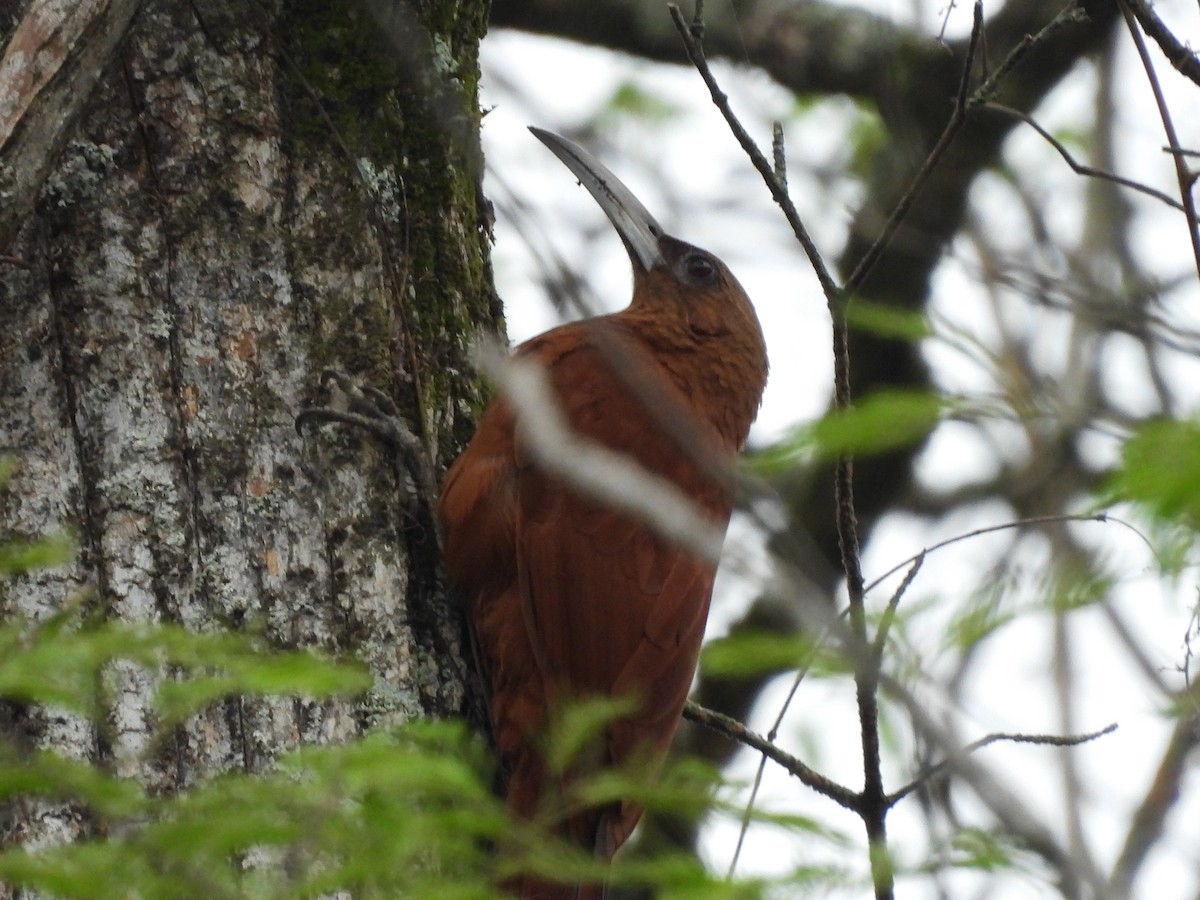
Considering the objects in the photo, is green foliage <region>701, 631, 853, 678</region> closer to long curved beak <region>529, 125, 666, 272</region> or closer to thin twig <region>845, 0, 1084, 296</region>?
thin twig <region>845, 0, 1084, 296</region>

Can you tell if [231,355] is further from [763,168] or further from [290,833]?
[290,833]

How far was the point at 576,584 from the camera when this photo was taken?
335 centimetres

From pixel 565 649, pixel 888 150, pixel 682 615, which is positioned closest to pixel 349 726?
pixel 565 649

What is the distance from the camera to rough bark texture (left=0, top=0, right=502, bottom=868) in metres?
2.53

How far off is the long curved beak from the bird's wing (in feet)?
2.67

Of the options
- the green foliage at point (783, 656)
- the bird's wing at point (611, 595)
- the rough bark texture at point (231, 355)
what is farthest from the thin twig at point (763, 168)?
the bird's wing at point (611, 595)

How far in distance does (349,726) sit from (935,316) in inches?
47.2

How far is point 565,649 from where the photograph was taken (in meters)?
3.29

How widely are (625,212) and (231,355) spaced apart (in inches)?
66.1

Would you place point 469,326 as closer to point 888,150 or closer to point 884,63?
point 884,63

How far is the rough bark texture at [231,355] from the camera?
2.53m

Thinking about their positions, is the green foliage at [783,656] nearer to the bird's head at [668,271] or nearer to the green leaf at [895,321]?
the green leaf at [895,321]

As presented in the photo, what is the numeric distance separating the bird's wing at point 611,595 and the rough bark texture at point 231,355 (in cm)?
27

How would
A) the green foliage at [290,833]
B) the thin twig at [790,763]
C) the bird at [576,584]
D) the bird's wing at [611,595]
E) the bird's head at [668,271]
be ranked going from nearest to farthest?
the green foliage at [290,833]
the thin twig at [790,763]
the bird at [576,584]
the bird's wing at [611,595]
the bird's head at [668,271]
